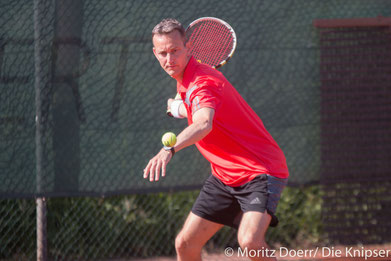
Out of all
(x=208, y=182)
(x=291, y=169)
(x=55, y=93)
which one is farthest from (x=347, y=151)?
(x=55, y=93)

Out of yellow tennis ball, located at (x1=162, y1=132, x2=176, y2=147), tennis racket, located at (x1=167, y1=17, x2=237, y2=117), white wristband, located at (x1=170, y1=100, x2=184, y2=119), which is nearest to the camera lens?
yellow tennis ball, located at (x1=162, y1=132, x2=176, y2=147)

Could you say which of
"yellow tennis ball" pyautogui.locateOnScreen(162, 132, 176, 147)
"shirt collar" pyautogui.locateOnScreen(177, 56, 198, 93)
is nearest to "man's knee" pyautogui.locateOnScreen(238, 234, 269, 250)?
"yellow tennis ball" pyautogui.locateOnScreen(162, 132, 176, 147)

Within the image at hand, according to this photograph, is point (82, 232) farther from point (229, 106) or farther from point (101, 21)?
point (229, 106)

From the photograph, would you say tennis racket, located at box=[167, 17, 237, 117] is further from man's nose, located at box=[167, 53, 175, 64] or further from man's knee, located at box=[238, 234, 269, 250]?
man's knee, located at box=[238, 234, 269, 250]

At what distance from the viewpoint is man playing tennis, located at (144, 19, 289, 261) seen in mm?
2900

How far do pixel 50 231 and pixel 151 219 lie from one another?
83 centimetres

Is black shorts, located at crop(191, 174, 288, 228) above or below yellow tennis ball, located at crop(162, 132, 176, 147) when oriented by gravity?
below

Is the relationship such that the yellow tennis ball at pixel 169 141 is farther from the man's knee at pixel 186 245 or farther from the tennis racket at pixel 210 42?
the tennis racket at pixel 210 42

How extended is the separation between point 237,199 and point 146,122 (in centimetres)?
138

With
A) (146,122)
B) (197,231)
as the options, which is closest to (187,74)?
(197,231)

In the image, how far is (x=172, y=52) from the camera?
3.03 metres

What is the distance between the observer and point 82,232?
4.43m

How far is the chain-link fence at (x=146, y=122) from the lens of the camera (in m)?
4.16

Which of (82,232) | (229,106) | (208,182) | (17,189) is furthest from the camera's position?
(82,232)
